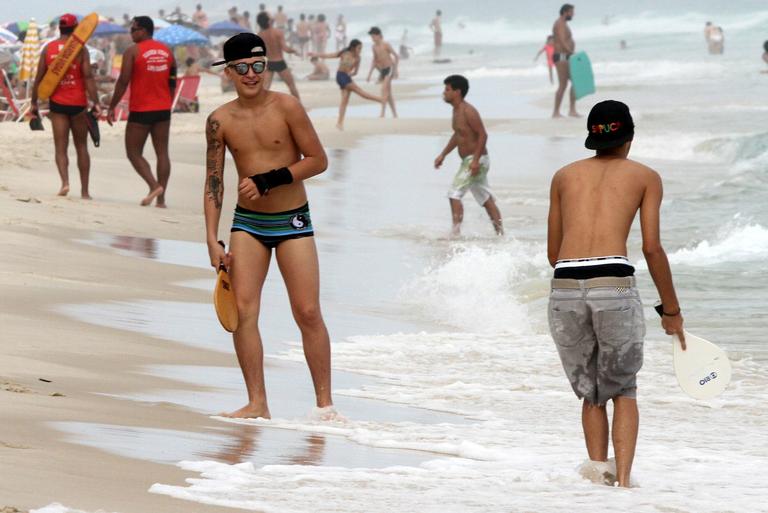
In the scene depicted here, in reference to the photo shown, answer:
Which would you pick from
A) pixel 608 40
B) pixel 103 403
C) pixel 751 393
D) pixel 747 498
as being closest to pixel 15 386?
pixel 103 403

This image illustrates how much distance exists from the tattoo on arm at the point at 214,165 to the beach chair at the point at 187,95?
17.9 m

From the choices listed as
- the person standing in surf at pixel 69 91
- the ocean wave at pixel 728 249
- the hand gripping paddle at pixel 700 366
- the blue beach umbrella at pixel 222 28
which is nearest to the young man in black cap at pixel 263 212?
the hand gripping paddle at pixel 700 366

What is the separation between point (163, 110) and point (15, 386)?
24.5ft

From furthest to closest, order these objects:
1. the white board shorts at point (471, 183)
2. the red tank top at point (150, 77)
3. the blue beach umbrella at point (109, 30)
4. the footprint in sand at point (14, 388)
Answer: the blue beach umbrella at point (109, 30)
the white board shorts at point (471, 183)
the red tank top at point (150, 77)
the footprint in sand at point (14, 388)

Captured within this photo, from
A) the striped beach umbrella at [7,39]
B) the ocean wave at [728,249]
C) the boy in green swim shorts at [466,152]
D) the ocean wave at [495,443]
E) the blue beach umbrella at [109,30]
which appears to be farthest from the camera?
the blue beach umbrella at [109,30]

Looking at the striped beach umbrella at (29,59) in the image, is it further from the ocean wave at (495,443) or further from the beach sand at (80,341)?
the ocean wave at (495,443)

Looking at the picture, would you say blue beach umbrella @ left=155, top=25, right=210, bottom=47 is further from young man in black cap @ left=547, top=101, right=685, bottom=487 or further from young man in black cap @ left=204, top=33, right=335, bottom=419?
young man in black cap @ left=547, top=101, right=685, bottom=487

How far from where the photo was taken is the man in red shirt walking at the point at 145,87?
12.8m

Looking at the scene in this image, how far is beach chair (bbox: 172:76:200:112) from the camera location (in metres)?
Answer: 24.9

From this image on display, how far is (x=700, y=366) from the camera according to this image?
5277mm

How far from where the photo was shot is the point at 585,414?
5137mm

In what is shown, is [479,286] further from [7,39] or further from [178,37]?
[178,37]

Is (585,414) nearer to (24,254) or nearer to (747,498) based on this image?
(747,498)

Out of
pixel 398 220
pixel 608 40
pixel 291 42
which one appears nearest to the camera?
pixel 398 220
